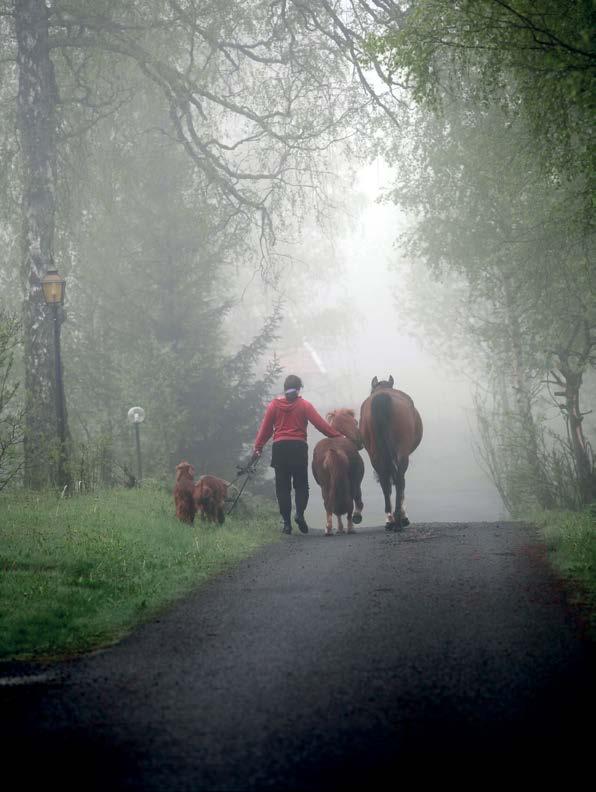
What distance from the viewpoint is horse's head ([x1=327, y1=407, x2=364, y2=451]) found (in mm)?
13391

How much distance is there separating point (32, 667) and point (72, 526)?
5.24m

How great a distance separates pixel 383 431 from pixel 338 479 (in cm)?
89

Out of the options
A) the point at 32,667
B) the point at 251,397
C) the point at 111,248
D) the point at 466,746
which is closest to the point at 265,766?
the point at 466,746

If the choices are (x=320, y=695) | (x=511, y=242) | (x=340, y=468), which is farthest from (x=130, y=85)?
(x=320, y=695)

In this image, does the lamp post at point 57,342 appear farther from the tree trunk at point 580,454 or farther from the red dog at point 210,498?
the tree trunk at point 580,454

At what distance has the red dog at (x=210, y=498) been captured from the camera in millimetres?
12414

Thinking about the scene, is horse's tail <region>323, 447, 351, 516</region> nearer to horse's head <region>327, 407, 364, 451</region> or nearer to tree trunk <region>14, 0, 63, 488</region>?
horse's head <region>327, 407, 364, 451</region>

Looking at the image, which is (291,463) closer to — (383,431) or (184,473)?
(383,431)

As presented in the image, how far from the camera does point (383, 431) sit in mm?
12602

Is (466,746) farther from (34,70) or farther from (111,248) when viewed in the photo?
(111,248)

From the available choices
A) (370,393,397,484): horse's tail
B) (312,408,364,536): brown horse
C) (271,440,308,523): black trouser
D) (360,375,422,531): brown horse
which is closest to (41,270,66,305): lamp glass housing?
(271,440,308,523): black trouser

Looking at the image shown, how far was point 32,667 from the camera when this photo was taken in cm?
538

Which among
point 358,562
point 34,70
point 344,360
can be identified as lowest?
point 358,562

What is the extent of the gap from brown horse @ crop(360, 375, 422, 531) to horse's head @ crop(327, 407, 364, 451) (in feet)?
1.14
